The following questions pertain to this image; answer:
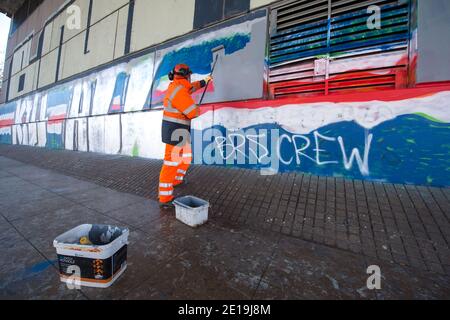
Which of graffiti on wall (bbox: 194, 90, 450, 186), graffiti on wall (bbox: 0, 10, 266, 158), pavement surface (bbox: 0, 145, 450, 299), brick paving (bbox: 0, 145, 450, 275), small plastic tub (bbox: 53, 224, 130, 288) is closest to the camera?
small plastic tub (bbox: 53, 224, 130, 288)

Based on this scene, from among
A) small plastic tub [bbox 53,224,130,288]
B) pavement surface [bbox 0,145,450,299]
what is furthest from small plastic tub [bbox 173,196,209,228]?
small plastic tub [bbox 53,224,130,288]

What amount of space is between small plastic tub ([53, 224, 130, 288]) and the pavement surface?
0.25ft

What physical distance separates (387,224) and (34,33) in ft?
73.5

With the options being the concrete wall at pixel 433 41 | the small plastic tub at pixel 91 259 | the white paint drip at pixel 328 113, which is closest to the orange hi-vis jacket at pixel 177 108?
the white paint drip at pixel 328 113

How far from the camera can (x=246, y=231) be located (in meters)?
2.49

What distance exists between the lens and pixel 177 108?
3.21m

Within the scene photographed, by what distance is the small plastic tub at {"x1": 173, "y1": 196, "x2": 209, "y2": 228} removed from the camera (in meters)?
2.53

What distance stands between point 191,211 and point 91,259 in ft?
3.98

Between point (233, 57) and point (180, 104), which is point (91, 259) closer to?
point (180, 104)

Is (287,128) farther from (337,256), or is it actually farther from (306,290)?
(306,290)

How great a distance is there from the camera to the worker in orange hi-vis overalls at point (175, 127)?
124 inches

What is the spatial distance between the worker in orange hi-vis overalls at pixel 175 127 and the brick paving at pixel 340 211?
1.99 feet

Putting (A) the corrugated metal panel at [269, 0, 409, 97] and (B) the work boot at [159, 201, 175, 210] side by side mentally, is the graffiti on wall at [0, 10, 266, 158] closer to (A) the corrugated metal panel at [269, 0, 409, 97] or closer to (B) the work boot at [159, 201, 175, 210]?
(A) the corrugated metal panel at [269, 0, 409, 97]

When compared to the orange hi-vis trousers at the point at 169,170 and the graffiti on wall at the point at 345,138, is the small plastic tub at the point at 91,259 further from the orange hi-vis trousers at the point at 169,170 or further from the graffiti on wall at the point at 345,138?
the graffiti on wall at the point at 345,138
